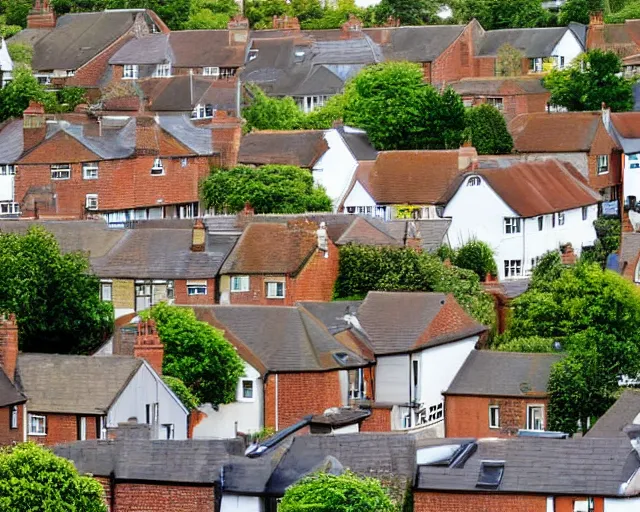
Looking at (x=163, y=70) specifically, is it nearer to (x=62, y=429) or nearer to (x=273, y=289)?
(x=273, y=289)

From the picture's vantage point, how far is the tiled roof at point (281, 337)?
63.1m

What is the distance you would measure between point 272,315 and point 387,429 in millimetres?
4987

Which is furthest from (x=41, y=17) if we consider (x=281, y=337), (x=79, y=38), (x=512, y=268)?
(x=281, y=337)

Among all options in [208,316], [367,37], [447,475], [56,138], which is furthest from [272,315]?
[367,37]

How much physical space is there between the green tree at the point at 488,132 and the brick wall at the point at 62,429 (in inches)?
1438

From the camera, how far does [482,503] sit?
153 feet

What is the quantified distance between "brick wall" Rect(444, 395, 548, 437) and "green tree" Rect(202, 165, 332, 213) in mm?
21113

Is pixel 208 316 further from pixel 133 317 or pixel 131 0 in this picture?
pixel 131 0

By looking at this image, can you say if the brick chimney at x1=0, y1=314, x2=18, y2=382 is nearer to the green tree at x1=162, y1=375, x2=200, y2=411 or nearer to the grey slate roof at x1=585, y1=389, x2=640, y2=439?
the green tree at x1=162, y1=375, x2=200, y2=411

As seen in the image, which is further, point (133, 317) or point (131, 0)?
point (131, 0)

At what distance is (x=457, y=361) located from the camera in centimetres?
6581

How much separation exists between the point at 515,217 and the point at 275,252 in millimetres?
12384

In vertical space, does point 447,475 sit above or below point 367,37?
below

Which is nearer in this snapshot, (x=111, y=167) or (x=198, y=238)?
(x=198, y=238)
